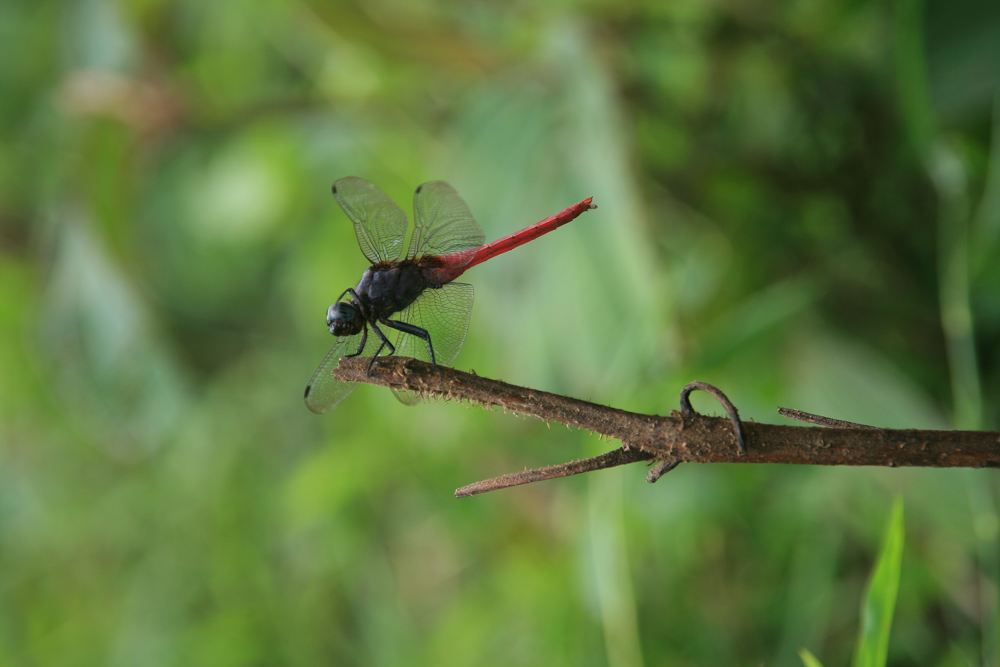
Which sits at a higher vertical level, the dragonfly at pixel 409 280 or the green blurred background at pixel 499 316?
the green blurred background at pixel 499 316

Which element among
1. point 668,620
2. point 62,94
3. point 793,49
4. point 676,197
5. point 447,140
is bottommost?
point 668,620

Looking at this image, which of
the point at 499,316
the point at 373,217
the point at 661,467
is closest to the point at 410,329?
the point at 373,217

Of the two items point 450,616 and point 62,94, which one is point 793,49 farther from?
point 62,94

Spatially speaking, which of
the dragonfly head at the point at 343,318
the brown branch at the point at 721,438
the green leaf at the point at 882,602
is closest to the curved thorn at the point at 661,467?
the brown branch at the point at 721,438

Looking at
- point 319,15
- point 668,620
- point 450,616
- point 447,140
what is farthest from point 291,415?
point 668,620

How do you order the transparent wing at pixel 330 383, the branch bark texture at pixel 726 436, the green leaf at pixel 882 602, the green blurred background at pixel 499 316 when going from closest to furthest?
the branch bark texture at pixel 726 436, the green leaf at pixel 882 602, the transparent wing at pixel 330 383, the green blurred background at pixel 499 316

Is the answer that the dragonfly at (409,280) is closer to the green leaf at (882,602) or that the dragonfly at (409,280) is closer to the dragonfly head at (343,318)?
the dragonfly head at (343,318)

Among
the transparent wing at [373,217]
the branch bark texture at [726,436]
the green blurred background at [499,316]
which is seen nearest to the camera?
the branch bark texture at [726,436]
